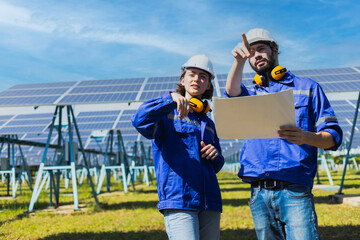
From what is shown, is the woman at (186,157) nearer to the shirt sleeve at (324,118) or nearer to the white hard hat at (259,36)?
the white hard hat at (259,36)

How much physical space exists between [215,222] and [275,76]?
3.44 ft

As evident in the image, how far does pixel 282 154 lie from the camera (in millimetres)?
2510

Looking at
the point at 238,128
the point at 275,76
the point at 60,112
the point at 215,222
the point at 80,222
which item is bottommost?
the point at 80,222

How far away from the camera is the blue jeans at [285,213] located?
2369mm

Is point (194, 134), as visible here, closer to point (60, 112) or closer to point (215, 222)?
point (215, 222)

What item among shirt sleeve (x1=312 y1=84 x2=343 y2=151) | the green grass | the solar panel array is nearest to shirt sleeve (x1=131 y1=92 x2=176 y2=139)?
shirt sleeve (x1=312 y1=84 x2=343 y2=151)

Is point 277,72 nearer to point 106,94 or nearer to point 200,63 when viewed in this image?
point 200,63

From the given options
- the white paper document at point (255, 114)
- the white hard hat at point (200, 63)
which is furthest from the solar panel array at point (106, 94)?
the white paper document at point (255, 114)

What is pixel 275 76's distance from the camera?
262 centimetres

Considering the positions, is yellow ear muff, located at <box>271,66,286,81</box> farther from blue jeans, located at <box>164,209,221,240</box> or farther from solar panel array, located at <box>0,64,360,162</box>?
solar panel array, located at <box>0,64,360,162</box>

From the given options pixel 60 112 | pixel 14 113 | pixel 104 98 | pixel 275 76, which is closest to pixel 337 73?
pixel 104 98

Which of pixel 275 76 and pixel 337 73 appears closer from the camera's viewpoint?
pixel 275 76

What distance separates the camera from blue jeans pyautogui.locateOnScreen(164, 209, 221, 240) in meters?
2.45

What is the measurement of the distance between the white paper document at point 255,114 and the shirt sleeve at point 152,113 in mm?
393
